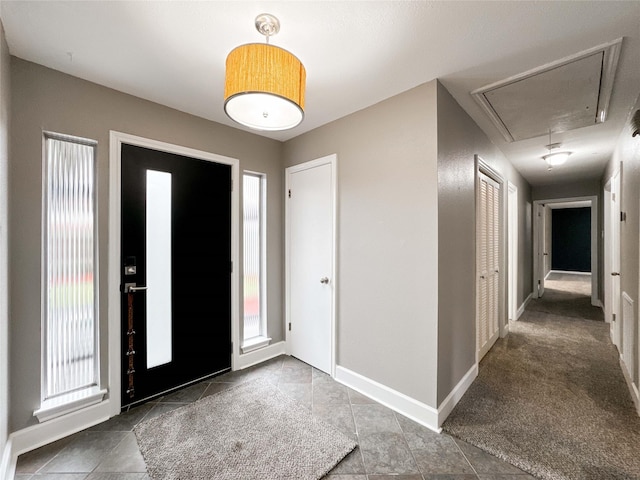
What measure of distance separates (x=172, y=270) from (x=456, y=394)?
8.43 feet

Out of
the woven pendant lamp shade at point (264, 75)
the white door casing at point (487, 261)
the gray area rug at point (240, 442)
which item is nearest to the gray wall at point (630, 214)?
the white door casing at point (487, 261)

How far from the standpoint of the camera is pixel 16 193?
1676mm

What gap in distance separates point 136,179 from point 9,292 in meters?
1.03

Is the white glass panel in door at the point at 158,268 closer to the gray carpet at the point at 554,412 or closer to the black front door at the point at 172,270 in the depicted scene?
the black front door at the point at 172,270

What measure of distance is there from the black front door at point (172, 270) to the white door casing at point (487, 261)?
2544 millimetres

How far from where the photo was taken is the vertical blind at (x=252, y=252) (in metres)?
2.88

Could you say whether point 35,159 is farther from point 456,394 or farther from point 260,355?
point 456,394

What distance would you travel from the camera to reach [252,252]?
2.95 meters

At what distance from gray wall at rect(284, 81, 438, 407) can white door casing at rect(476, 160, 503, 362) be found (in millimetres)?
1047

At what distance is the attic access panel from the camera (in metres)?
1.69

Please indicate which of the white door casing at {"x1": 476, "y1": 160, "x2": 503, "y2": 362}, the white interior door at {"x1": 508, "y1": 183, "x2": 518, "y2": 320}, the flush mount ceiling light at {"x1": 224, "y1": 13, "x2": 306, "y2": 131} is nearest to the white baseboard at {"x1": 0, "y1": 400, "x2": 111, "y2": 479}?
the flush mount ceiling light at {"x1": 224, "y1": 13, "x2": 306, "y2": 131}

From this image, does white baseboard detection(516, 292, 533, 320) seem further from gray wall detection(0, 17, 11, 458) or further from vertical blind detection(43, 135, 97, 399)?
gray wall detection(0, 17, 11, 458)

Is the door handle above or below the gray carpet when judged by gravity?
above

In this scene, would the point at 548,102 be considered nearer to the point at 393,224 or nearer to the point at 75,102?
the point at 393,224
